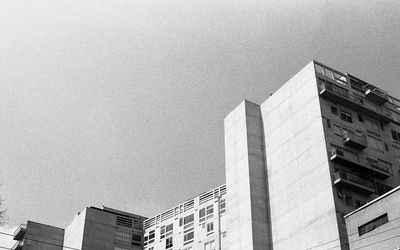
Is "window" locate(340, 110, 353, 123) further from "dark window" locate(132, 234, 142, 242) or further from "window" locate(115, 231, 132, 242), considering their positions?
"window" locate(115, 231, 132, 242)

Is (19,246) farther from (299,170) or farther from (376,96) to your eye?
(376,96)

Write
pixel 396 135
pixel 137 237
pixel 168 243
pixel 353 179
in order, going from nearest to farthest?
pixel 353 179 < pixel 396 135 < pixel 168 243 < pixel 137 237

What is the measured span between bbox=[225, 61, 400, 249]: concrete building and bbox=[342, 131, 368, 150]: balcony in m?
0.11

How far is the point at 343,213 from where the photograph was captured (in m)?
55.6

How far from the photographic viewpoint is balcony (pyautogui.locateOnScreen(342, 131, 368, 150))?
199ft

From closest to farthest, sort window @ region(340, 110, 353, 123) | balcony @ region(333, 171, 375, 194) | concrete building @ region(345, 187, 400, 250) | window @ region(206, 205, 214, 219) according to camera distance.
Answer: concrete building @ region(345, 187, 400, 250) → balcony @ region(333, 171, 375, 194) → window @ region(340, 110, 353, 123) → window @ region(206, 205, 214, 219)

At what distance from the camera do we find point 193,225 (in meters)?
85.2

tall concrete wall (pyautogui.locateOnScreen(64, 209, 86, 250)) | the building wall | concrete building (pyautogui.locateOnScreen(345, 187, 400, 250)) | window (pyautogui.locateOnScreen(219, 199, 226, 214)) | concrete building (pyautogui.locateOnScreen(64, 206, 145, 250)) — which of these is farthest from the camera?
the building wall

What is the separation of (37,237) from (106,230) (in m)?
16.0

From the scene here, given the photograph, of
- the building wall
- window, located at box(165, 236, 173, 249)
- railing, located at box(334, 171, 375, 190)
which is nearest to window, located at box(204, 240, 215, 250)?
window, located at box(165, 236, 173, 249)

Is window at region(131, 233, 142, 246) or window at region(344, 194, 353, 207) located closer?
window at region(344, 194, 353, 207)

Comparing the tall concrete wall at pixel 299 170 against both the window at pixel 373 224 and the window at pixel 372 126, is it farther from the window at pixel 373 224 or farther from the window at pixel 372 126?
the window at pixel 372 126

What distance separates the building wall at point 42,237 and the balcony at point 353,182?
2591 inches

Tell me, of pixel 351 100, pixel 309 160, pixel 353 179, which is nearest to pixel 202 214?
pixel 309 160
